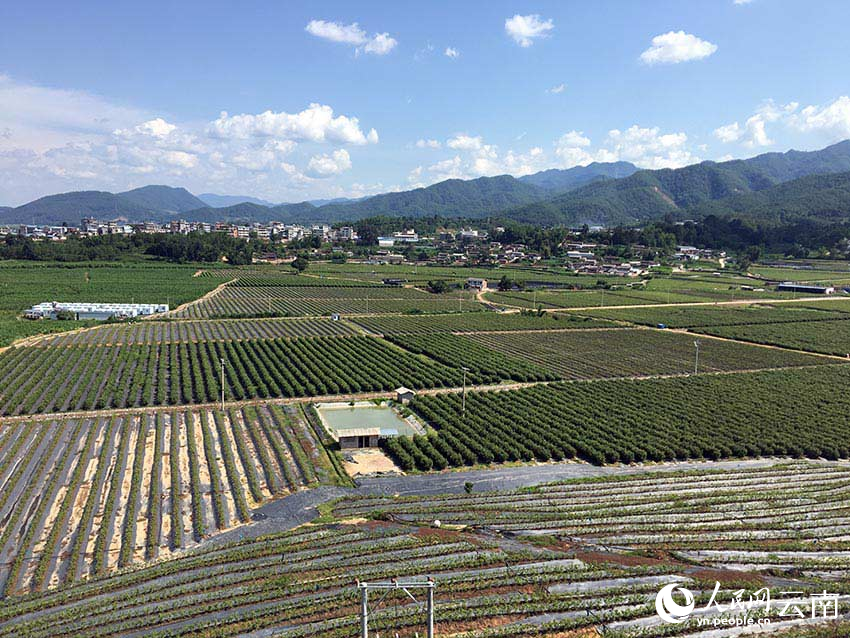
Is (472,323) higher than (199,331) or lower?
lower

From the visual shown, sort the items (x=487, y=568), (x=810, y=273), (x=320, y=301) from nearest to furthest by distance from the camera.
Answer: (x=487, y=568) < (x=320, y=301) < (x=810, y=273)

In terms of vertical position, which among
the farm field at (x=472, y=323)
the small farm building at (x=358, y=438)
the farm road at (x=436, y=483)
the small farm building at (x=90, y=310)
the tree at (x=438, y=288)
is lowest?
the farm road at (x=436, y=483)

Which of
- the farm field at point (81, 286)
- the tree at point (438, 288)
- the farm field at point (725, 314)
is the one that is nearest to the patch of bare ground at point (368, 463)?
the farm field at point (81, 286)

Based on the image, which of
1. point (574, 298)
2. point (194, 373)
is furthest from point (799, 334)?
point (194, 373)

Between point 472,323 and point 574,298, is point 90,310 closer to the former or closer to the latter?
point 472,323

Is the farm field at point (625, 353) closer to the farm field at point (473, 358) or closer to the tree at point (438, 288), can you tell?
the farm field at point (473, 358)

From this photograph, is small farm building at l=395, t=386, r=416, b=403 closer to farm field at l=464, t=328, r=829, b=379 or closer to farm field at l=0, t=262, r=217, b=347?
farm field at l=464, t=328, r=829, b=379
